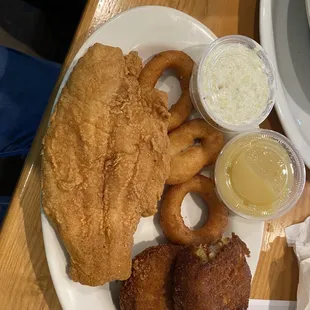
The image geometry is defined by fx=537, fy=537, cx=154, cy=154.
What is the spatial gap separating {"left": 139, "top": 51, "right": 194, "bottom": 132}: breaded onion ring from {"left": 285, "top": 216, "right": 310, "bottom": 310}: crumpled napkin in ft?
1.47

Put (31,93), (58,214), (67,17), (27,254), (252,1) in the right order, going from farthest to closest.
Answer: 1. (67,17)
2. (31,93)
3. (252,1)
4. (27,254)
5. (58,214)

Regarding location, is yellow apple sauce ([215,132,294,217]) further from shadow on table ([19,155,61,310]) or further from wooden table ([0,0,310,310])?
shadow on table ([19,155,61,310])

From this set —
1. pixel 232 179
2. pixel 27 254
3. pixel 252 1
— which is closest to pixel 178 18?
pixel 252 1

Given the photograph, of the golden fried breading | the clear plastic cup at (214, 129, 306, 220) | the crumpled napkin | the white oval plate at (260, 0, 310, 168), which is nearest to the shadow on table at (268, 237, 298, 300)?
the crumpled napkin

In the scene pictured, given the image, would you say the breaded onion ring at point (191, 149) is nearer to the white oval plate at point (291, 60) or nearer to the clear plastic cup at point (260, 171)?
the clear plastic cup at point (260, 171)

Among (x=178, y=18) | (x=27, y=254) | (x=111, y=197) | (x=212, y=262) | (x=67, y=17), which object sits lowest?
(x=27, y=254)

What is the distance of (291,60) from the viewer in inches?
57.9

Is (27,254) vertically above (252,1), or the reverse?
(252,1)

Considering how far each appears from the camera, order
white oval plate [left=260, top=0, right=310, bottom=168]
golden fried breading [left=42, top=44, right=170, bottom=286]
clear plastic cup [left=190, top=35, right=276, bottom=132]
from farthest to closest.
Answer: white oval plate [left=260, top=0, right=310, bottom=168] → clear plastic cup [left=190, top=35, right=276, bottom=132] → golden fried breading [left=42, top=44, right=170, bottom=286]

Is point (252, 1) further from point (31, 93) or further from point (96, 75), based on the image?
point (31, 93)

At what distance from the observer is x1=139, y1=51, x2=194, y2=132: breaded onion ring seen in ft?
4.50

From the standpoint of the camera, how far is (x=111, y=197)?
123 centimetres

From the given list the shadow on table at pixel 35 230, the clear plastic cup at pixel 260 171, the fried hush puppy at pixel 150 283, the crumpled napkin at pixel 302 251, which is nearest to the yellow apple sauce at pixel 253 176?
the clear plastic cup at pixel 260 171

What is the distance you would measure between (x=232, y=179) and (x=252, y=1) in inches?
19.5
